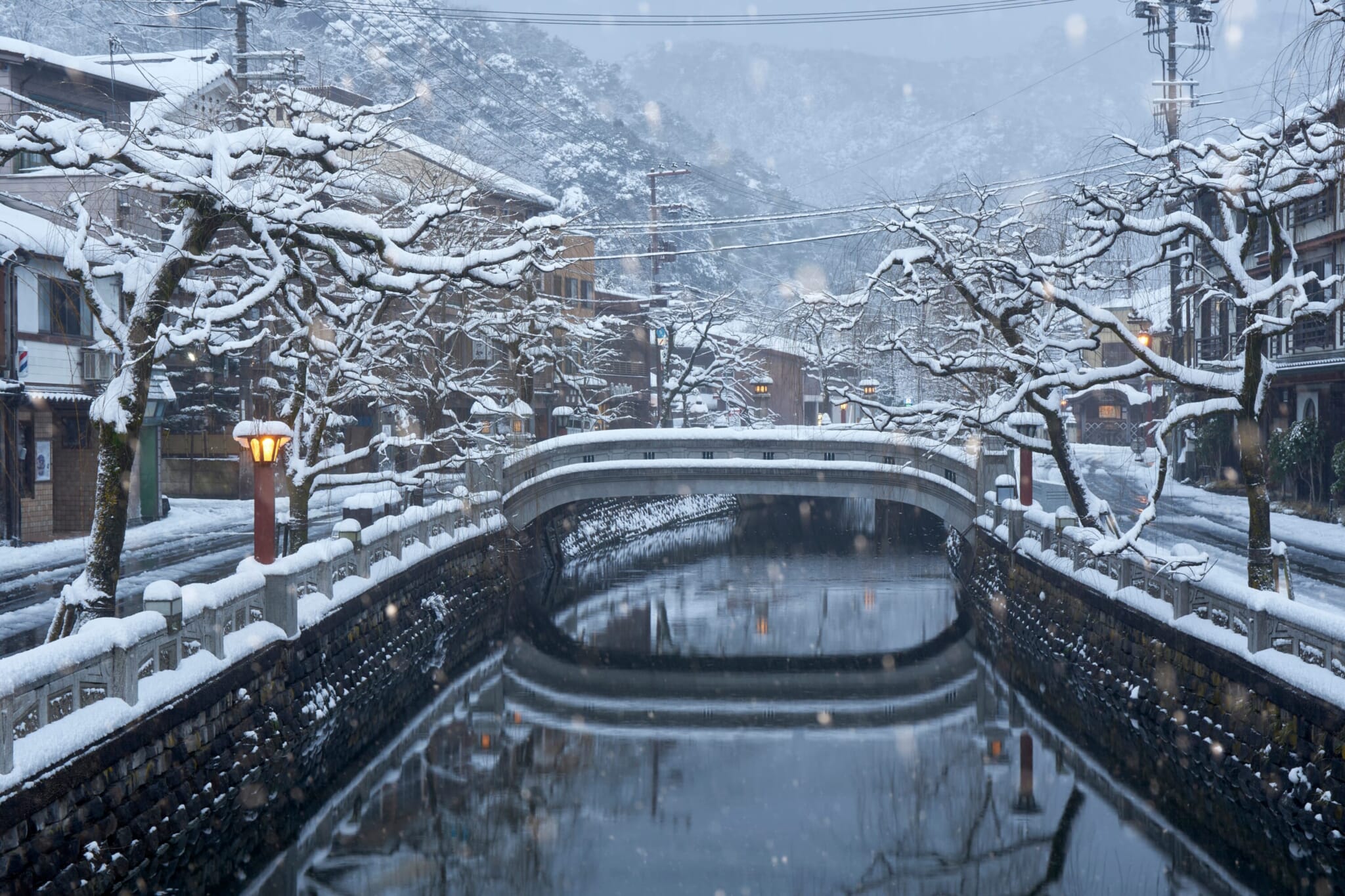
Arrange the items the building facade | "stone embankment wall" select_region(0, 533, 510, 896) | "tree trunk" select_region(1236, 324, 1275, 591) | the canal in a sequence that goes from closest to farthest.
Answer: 1. "stone embankment wall" select_region(0, 533, 510, 896)
2. the canal
3. "tree trunk" select_region(1236, 324, 1275, 591)
4. the building facade

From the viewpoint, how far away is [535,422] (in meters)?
55.2

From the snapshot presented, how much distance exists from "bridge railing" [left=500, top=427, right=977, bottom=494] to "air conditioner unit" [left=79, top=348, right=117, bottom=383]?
35.7 feet

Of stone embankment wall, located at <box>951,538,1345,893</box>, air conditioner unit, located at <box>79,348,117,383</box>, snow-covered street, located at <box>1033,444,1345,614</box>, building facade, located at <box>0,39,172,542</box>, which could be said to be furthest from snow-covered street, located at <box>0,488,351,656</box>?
snow-covered street, located at <box>1033,444,1345,614</box>

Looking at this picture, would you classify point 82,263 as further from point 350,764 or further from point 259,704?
point 350,764

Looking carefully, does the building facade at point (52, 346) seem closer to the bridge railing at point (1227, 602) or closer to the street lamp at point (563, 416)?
the street lamp at point (563, 416)

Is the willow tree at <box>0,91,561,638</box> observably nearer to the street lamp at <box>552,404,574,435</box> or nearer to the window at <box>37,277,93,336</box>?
the window at <box>37,277,93,336</box>

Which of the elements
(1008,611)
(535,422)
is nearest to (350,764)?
(1008,611)

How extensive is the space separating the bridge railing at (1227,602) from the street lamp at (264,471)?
11.5 metres

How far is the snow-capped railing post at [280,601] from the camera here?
52.1 ft

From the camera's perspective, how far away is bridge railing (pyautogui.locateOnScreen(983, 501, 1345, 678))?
12.3 meters

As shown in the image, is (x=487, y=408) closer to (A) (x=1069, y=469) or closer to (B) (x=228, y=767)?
(A) (x=1069, y=469)

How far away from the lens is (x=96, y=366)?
30.0m

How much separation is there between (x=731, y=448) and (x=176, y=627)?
22.3m

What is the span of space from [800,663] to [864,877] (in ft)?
37.8
